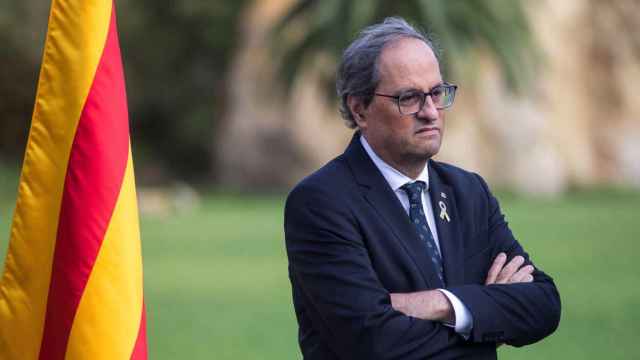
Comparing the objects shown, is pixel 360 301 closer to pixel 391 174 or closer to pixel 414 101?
pixel 391 174

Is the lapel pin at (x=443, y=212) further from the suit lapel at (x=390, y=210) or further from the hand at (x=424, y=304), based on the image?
the hand at (x=424, y=304)

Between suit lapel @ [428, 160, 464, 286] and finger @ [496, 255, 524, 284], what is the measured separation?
151 mm

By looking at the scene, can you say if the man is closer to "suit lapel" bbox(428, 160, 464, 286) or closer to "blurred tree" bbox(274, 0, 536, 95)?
"suit lapel" bbox(428, 160, 464, 286)

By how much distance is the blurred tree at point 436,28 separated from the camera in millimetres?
23438

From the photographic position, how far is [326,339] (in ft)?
13.4

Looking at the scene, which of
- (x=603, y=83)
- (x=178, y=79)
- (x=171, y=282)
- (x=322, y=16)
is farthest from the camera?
(x=178, y=79)

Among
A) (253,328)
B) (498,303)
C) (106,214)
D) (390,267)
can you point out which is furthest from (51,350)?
(253,328)

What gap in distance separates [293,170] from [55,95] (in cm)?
3107

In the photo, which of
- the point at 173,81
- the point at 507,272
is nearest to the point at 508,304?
the point at 507,272

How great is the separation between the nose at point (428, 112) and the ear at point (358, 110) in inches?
7.8

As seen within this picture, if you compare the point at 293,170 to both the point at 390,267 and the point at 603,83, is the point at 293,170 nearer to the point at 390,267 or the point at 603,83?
the point at 603,83

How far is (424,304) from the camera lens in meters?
4.07

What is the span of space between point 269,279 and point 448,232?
41.1ft

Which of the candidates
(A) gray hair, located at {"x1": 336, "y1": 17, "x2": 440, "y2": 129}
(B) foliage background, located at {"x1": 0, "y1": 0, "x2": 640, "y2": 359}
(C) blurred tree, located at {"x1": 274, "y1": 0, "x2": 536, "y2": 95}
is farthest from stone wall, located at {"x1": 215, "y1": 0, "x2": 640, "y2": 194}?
(A) gray hair, located at {"x1": 336, "y1": 17, "x2": 440, "y2": 129}
